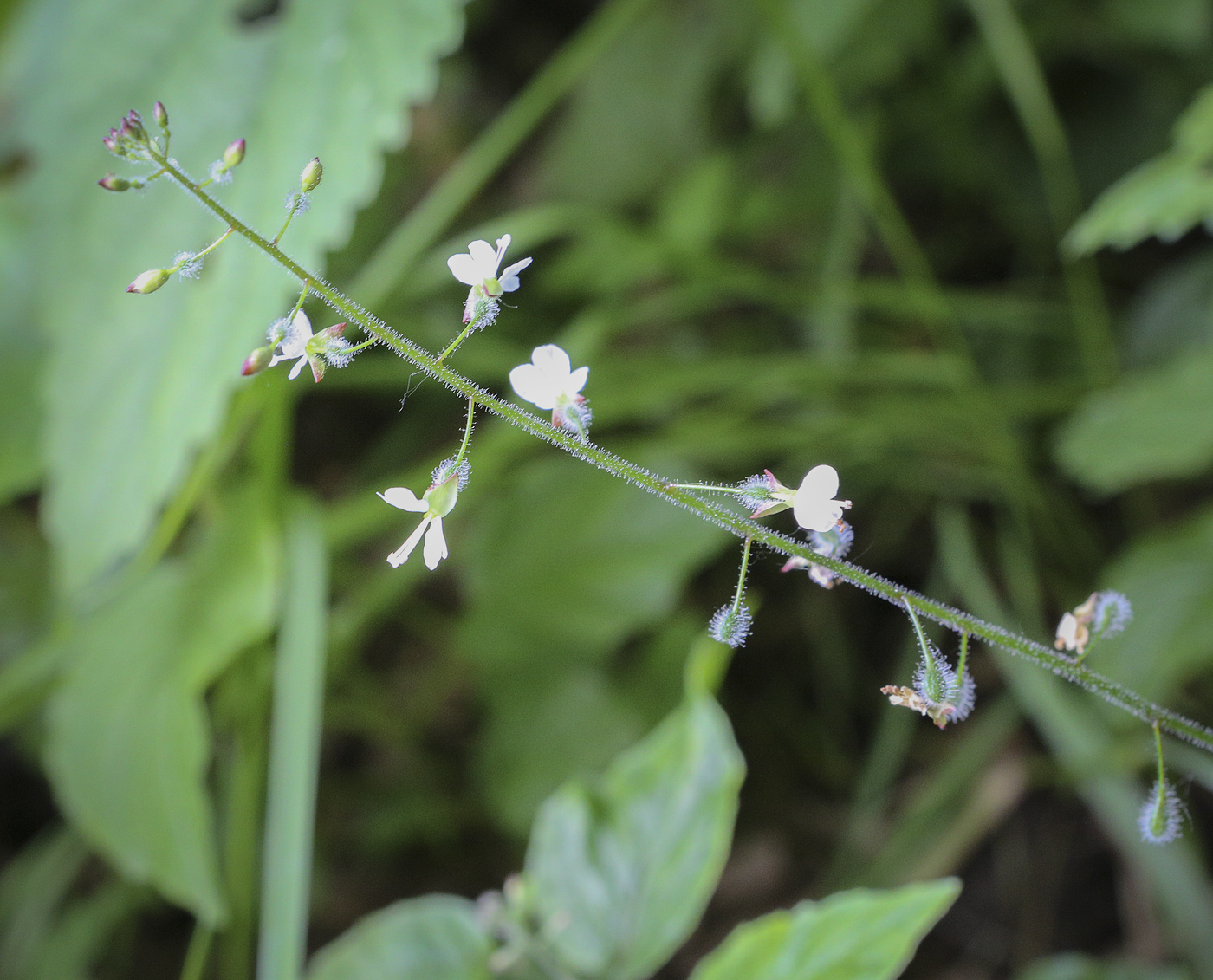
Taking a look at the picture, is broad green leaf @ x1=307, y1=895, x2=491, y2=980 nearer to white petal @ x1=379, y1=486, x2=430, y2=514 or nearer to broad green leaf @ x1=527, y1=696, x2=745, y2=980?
broad green leaf @ x1=527, y1=696, x2=745, y2=980

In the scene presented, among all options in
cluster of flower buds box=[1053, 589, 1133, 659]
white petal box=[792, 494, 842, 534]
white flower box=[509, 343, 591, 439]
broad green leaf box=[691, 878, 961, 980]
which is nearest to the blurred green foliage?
broad green leaf box=[691, 878, 961, 980]

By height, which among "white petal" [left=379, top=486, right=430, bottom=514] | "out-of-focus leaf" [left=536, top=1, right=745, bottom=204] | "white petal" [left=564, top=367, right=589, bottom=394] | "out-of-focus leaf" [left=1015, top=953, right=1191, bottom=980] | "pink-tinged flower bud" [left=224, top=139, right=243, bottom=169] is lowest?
"out-of-focus leaf" [left=1015, top=953, right=1191, bottom=980]

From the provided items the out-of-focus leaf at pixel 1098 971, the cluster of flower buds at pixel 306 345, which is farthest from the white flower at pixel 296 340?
the out-of-focus leaf at pixel 1098 971

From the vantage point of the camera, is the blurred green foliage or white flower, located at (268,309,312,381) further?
the blurred green foliage

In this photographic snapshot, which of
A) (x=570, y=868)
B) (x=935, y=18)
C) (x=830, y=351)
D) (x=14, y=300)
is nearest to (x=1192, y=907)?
(x=570, y=868)

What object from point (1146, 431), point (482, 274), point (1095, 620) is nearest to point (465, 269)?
point (482, 274)

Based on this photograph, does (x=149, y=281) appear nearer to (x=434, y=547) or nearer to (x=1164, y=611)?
(x=434, y=547)

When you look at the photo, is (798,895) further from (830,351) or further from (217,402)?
(217,402)
